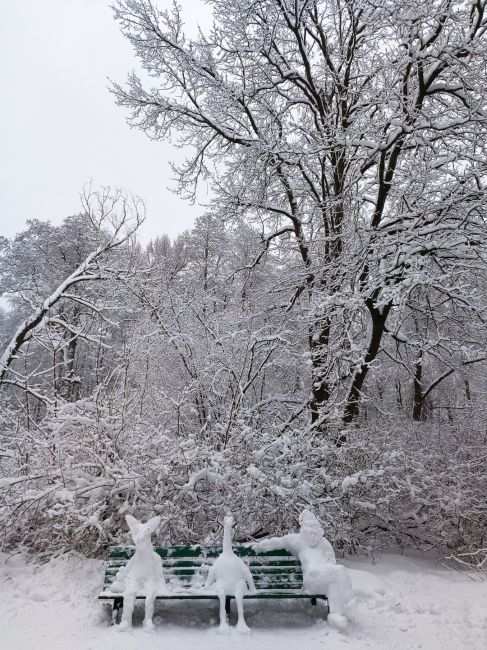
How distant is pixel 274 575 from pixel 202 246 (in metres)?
20.4

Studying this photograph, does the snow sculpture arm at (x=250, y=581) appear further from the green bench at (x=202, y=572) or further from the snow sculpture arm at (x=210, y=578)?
the snow sculpture arm at (x=210, y=578)

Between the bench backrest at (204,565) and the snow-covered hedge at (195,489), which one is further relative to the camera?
the snow-covered hedge at (195,489)

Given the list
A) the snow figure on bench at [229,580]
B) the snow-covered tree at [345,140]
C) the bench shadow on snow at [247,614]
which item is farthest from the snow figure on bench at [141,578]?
the snow-covered tree at [345,140]

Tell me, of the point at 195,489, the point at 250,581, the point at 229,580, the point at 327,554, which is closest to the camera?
the point at 229,580

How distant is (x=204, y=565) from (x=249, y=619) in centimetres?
61

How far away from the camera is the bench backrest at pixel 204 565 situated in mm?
4367

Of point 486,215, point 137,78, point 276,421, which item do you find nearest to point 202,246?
point 137,78

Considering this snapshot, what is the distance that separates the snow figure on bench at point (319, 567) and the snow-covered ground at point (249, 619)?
0.19 metres

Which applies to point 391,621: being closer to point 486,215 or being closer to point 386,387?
point 486,215

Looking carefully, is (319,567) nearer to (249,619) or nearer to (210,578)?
(249,619)

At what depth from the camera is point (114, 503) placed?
560 cm

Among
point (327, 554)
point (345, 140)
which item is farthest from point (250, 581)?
point (345, 140)

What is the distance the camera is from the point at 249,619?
4211 millimetres

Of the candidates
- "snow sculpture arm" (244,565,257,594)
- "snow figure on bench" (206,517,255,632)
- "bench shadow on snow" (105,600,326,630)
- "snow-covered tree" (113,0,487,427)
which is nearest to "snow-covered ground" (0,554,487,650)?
"bench shadow on snow" (105,600,326,630)
